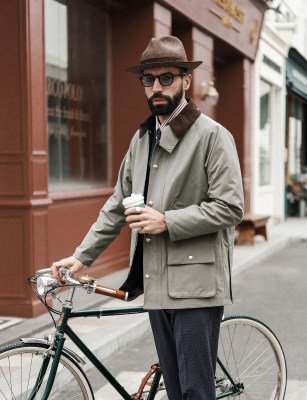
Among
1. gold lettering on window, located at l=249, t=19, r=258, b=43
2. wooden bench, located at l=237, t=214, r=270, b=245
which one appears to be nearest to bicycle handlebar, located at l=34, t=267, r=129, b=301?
wooden bench, located at l=237, t=214, r=270, b=245

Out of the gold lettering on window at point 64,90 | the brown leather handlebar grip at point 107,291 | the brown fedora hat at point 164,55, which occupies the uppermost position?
the gold lettering on window at point 64,90

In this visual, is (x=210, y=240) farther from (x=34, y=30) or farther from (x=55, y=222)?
(x=55, y=222)

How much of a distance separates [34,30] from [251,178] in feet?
26.5

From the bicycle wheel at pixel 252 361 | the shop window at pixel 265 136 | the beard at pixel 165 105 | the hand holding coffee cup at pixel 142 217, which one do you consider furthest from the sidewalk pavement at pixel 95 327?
the shop window at pixel 265 136

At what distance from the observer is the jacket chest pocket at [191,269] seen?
244 centimetres

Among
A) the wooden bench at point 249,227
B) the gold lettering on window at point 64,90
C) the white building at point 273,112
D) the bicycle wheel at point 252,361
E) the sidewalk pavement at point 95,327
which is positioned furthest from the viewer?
the white building at point 273,112

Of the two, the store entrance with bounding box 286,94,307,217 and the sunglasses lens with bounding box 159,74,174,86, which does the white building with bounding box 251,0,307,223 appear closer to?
the store entrance with bounding box 286,94,307,217

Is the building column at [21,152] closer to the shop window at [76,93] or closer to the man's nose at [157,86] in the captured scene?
the shop window at [76,93]

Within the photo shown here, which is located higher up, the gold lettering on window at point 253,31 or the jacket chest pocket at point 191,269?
the gold lettering on window at point 253,31

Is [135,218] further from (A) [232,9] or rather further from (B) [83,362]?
(A) [232,9]

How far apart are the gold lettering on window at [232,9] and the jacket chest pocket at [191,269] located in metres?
8.14

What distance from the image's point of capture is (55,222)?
642 cm

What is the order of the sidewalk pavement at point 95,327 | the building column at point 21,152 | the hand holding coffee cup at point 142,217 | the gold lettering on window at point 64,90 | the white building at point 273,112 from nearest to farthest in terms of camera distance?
the hand holding coffee cup at point 142,217 < the sidewalk pavement at point 95,327 < the building column at point 21,152 < the gold lettering on window at point 64,90 < the white building at point 273,112

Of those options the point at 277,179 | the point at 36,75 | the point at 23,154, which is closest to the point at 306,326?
the point at 23,154
